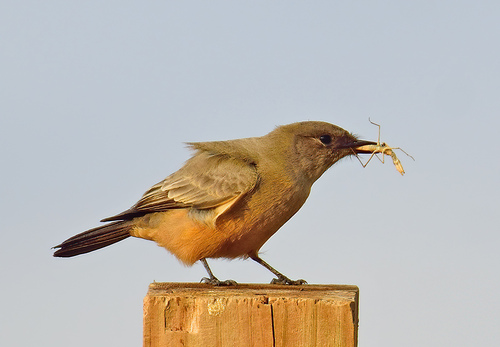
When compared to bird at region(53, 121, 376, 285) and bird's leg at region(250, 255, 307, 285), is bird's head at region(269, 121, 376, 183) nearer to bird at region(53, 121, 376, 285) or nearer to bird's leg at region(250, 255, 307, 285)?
bird at region(53, 121, 376, 285)

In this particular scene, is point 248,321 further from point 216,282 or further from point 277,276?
point 277,276

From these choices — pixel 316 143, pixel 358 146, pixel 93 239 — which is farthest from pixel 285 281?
pixel 93 239

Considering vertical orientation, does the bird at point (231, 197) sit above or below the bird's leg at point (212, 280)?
above

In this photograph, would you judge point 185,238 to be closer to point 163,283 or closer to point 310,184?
point 163,283

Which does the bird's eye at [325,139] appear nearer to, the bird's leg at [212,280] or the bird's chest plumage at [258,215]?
the bird's chest plumage at [258,215]

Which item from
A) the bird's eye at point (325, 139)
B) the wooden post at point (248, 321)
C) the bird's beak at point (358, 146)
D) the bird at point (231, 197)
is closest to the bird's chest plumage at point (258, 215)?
the bird at point (231, 197)

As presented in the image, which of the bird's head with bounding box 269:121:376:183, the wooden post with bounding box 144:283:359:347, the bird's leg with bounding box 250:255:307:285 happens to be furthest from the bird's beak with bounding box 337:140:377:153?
the wooden post with bounding box 144:283:359:347
